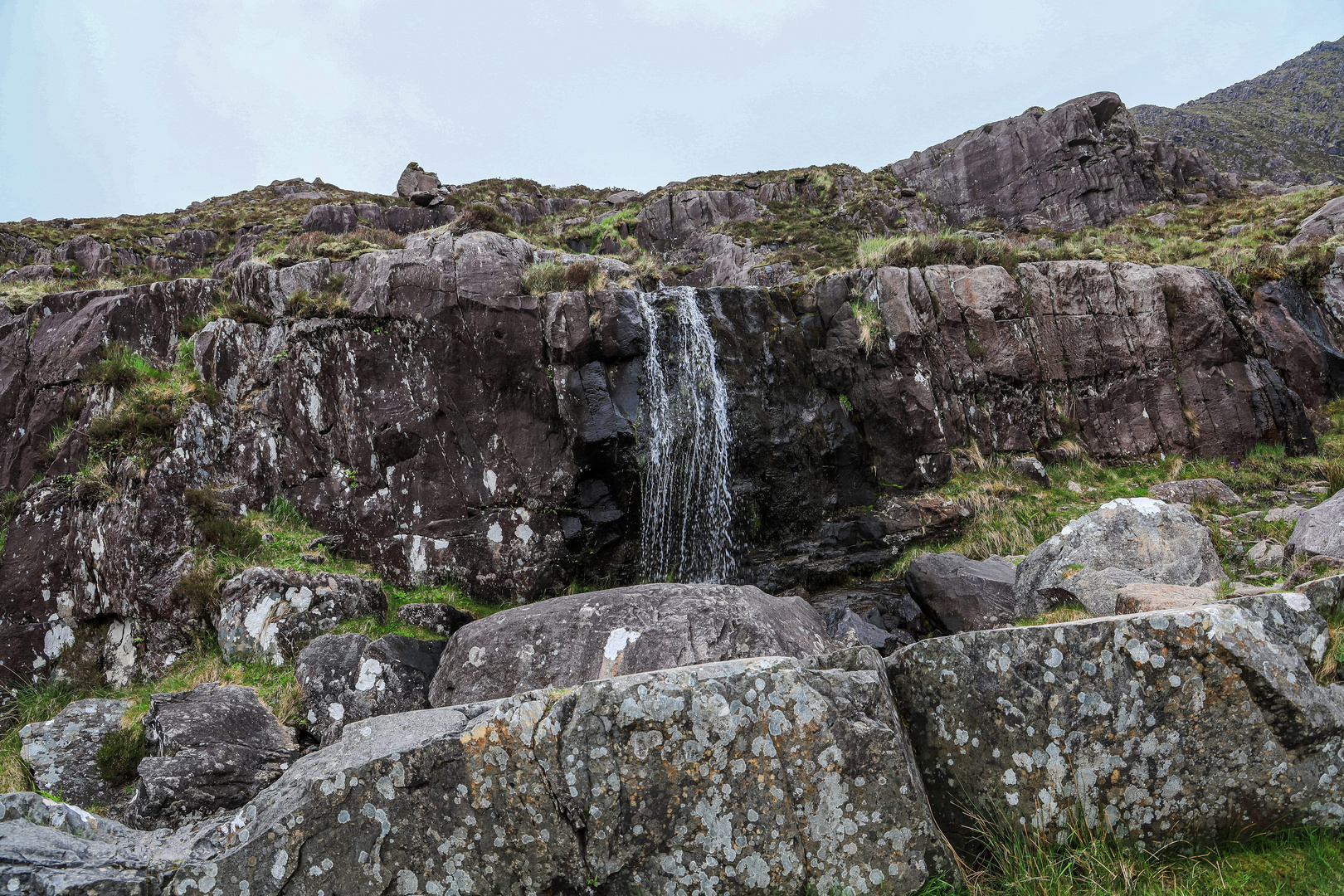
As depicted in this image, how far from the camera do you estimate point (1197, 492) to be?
1323cm

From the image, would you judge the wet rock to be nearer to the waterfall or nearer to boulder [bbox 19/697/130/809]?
boulder [bbox 19/697/130/809]

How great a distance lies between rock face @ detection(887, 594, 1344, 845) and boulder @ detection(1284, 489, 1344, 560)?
6.58m

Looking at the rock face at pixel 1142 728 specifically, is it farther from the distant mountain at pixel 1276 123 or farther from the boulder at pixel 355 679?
the distant mountain at pixel 1276 123

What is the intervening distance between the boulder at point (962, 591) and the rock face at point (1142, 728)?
6.26 meters

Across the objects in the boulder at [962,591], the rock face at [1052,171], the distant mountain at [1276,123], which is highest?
the distant mountain at [1276,123]

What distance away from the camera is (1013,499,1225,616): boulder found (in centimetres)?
873

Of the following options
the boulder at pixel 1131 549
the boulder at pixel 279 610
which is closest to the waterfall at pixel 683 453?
the boulder at pixel 279 610

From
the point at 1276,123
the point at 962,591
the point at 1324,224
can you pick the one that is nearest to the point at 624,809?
the point at 962,591

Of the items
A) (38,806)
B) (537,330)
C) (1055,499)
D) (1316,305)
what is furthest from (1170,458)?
(38,806)

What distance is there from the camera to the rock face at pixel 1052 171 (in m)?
43.2

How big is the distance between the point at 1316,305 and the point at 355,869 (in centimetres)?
2601

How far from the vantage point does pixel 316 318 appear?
43.9ft

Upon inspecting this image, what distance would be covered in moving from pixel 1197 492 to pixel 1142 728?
12.6 metres

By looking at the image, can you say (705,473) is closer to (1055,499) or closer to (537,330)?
(537,330)
